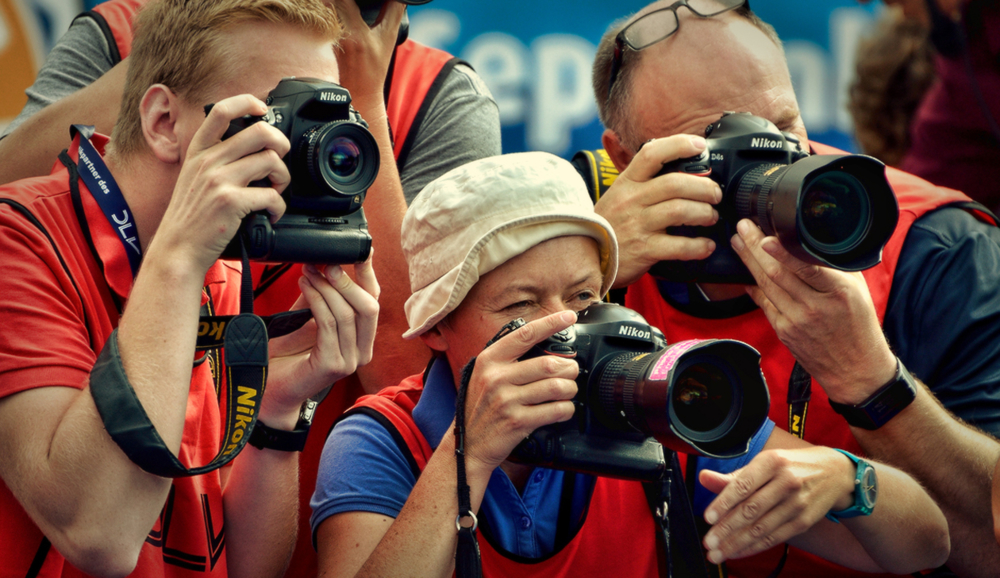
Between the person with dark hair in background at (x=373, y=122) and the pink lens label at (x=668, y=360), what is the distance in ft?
2.61

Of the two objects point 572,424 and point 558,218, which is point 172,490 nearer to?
point 572,424

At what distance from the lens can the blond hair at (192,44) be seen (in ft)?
5.23

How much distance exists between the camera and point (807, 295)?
1717mm

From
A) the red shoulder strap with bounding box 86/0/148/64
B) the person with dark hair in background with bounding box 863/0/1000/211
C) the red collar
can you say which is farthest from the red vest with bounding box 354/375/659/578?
the person with dark hair in background with bounding box 863/0/1000/211

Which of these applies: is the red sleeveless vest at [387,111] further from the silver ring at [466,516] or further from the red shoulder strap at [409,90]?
the silver ring at [466,516]

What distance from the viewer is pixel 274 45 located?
1.61 metres

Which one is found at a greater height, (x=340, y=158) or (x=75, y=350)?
Answer: (x=340, y=158)

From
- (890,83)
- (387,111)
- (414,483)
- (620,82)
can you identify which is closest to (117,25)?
(387,111)

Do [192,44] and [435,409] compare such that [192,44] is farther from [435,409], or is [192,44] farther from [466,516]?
[466,516]

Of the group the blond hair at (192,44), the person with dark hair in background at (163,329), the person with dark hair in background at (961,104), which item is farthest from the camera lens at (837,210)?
the person with dark hair in background at (961,104)

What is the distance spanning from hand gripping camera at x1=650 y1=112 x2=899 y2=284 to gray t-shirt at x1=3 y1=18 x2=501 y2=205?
58cm

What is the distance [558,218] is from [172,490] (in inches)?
30.4

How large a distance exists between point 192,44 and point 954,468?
1523 mm

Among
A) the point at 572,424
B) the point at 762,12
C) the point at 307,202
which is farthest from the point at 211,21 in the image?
the point at 762,12
